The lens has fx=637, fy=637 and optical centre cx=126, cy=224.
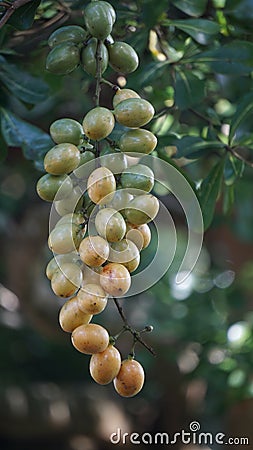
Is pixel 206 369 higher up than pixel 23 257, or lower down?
lower down

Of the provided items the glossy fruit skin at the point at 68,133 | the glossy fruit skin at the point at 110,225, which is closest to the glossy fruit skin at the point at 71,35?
the glossy fruit skin at the point at 68,133

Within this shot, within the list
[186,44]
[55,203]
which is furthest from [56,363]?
[55,203]

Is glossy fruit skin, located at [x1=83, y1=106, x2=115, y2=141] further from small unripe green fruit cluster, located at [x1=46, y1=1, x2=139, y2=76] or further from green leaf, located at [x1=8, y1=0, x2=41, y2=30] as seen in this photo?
green leaf, located at [x1=8, y1=0, x2=41, y2=30]

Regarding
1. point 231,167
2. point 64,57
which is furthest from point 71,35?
point 231,167

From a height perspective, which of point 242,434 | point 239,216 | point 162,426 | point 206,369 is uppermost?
point 239,216

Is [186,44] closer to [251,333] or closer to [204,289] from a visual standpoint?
[251,333]

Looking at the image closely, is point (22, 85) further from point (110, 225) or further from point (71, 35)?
point (110, 225)
